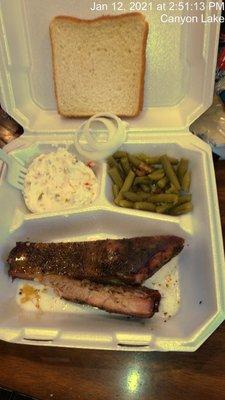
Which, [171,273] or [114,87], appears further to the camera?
[114,87]

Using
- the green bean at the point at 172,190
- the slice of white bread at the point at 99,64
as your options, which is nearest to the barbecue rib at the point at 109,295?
the green bean at the point at 172,190

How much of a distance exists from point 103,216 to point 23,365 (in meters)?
0.71

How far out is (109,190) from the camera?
6.42 ft

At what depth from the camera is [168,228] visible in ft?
5.99

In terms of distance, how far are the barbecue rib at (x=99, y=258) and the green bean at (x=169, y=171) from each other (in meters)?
0.26

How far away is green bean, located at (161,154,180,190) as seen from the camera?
188cm

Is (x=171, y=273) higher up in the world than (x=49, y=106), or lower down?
lower down

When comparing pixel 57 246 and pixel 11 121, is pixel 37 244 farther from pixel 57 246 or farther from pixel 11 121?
pixel 11 121

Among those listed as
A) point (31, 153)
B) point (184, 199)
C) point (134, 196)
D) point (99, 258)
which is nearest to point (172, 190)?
point (184, 199)

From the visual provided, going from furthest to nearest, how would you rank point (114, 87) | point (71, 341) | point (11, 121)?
point (11, 121)
point (114, 87)
point (71, 341)

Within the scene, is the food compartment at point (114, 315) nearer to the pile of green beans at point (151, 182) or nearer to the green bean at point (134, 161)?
the pile of green beans at point (151, 182)

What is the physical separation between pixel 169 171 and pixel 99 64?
62 cm

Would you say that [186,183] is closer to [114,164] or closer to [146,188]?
[146,188]

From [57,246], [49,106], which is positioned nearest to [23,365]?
[57,246]
